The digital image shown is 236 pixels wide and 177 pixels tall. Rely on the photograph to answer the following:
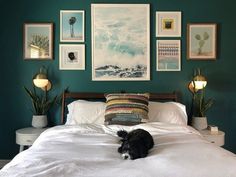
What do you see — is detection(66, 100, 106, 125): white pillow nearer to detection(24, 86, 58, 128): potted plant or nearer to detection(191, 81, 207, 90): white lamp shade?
detection(24, 86, 58, 128): potted plant

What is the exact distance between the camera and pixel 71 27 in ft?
12.1

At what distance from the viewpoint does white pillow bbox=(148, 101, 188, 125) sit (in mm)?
3178

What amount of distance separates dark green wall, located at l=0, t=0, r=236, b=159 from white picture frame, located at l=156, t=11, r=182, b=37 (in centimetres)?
6

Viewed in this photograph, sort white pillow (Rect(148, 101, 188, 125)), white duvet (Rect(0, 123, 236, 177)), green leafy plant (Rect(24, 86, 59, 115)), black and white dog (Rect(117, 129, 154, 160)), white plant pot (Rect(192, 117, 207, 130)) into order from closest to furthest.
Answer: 1. white duvet (Rect(0, 123, 236, 177))
2. black and white dog (Rect(117, 129, 154, 160))
3. white pillow (Rect(148, 101, 188, 125))
4. white plant pot (Rect(192, 117, 207, 130))
5. green leafy plant (Rect(24, 86, 59, 115))

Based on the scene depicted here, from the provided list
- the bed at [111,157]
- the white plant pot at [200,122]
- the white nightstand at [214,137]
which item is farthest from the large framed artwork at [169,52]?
the bed at [111,157]

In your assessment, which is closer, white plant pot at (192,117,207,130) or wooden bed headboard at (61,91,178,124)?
white plant pot at (192,117,207,130)

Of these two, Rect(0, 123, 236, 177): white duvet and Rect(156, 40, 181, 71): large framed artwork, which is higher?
Rect(156, 40, 181, 71): large framed artwork

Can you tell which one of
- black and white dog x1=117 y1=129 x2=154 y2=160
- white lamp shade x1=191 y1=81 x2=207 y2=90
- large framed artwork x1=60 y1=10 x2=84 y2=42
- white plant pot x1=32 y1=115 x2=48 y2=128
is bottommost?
white plant pot x1=32 y1=115 x2=48 y2=128

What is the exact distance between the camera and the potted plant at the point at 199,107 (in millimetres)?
3457

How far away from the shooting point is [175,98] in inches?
142

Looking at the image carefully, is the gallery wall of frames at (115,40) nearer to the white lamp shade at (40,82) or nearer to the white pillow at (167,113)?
the white lamp shade at (40,82)

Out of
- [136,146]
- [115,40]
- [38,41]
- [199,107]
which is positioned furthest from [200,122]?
[38,41]

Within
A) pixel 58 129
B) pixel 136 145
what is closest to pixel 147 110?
pixel 58 129

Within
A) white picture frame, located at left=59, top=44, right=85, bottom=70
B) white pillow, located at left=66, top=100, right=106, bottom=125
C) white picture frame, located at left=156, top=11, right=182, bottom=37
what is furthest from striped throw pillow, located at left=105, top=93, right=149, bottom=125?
white picture frame, located at left=156, top=11, right=182, bottom=37
